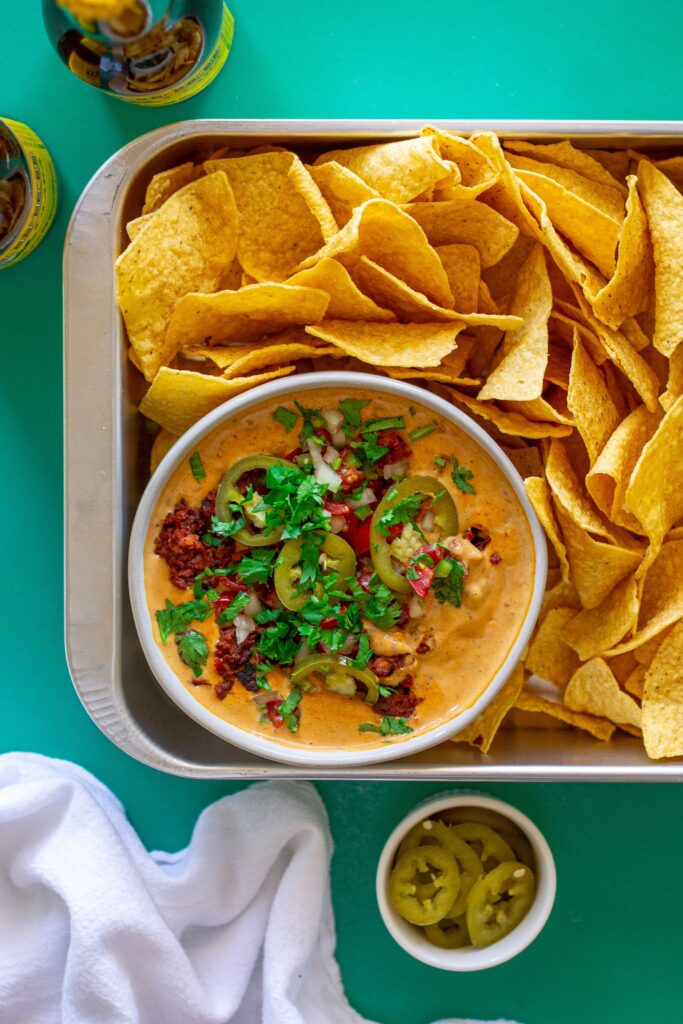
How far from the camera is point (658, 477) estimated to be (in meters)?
1.97

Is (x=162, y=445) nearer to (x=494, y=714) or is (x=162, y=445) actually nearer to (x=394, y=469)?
(x=394, y=469)

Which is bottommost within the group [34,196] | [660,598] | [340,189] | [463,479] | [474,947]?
[474,947]

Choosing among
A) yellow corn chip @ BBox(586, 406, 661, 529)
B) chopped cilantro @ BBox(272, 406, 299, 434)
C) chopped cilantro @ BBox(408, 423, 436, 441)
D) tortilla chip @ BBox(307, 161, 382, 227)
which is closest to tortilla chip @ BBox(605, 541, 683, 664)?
yellow corn chip @ BBox(586, 406, 661, 529)

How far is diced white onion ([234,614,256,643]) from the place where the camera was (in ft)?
6.49

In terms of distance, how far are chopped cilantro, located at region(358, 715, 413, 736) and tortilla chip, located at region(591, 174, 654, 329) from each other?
80 cm

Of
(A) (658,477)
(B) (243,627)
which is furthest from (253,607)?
(A) (658,477)

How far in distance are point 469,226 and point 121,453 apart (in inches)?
29.8

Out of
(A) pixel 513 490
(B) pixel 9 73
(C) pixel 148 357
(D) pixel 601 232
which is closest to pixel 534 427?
(A) pixel 513 490

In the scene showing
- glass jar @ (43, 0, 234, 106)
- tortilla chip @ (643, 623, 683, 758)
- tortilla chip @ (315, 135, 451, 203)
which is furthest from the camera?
tortilla chip @ (643, 623, 683, 758)

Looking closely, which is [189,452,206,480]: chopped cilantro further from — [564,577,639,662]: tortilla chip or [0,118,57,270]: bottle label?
[564,577,639,662]: tortilla chip

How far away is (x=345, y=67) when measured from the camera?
85.9 inches

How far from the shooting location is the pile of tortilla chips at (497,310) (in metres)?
1.93

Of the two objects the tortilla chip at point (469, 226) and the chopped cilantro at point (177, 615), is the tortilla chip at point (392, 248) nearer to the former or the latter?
the tortilla chip at point (469, 226)

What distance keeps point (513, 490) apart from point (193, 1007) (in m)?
1.23
